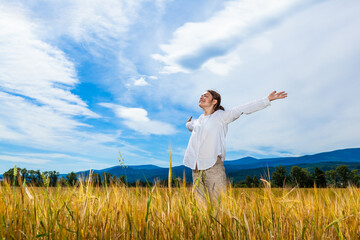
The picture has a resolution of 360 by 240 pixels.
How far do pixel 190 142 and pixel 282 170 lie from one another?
25.0 m

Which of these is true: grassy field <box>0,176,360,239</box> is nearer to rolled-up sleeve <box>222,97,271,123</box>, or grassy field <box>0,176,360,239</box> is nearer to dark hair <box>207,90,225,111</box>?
rolled-up sleeve <box>222,97,271,123</box>

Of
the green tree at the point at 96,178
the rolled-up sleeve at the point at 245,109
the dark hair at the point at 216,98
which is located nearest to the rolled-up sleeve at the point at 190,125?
the dark hair at the point at 216,98

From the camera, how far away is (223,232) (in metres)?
2.49

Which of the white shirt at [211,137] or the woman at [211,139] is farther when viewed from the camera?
the white shirt at [211,137]

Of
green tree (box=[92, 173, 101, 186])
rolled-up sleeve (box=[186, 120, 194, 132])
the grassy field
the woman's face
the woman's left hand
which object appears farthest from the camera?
rolled-up sleeve (box=[186, 120, 194, 132])

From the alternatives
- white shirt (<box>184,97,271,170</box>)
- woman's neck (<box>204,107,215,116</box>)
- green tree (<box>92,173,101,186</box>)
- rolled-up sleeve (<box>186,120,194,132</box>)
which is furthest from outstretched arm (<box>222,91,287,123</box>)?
green tree (<box>92,173,101,186</box>)

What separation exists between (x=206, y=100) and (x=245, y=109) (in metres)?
0.91

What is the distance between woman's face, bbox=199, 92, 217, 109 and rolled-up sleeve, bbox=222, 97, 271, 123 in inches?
19.3

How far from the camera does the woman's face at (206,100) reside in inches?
220

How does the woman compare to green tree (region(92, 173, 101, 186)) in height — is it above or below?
above

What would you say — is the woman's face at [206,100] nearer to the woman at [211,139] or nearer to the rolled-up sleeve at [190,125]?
the woman at [211,139]

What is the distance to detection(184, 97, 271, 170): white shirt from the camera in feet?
16.5

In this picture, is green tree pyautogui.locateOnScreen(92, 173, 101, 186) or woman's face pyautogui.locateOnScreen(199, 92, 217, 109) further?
woman's face pyautogui.locateOnScreen(199, 92, 217, 109)

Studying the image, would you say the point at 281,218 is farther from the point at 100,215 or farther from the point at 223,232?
the point at 100,215
